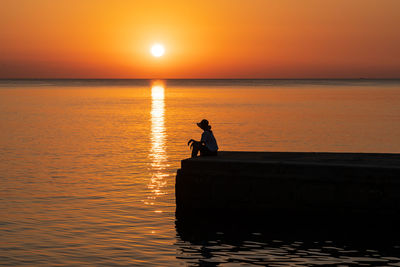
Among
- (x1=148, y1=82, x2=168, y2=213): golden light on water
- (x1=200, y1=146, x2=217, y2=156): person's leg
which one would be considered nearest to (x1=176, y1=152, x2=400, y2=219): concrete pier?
(x1=200, y1=146, x2=217, y2=156): person's leg

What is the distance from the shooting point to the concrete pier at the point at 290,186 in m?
17.5

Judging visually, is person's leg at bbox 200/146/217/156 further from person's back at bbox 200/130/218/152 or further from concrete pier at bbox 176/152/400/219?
concrete pier at bbox 176/152/400/219

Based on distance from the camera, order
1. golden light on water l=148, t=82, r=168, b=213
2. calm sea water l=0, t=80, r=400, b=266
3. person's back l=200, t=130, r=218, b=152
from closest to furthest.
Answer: calm sea water l=0, t=80, r=400, b=266 → person's back l=200, t=130, r=218, b=152 → golden light on water l=148, t=82, r=168, b=213

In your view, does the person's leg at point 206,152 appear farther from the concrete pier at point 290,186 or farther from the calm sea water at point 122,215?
the calm sea water at point 122,215

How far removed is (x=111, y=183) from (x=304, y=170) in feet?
29.3

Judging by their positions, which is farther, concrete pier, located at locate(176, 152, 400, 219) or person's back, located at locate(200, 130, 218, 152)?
person's back, located at locate(200, 130, 218, 152)

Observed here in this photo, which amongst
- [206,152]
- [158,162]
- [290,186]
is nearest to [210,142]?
[206,152]

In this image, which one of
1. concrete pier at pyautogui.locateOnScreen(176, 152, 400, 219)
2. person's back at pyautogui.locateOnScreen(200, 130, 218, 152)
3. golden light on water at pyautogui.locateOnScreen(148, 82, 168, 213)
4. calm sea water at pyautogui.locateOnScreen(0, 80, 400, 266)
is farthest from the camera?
golden light on water at pyautogui.locateOnScreen(148, 82, 168, 213)

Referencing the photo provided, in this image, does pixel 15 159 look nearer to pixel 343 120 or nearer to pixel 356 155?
pixel 356 155

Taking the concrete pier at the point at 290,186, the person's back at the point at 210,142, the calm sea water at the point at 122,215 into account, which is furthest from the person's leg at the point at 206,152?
the calm sea water at the point at 122,215

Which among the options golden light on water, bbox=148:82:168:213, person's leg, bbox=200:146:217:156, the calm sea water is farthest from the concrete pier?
golden light on water, bbox=148:82:168:213

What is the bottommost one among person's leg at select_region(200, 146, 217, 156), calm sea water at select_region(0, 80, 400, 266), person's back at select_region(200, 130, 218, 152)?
calm sea water at select_region(0, 80, 400, 266)

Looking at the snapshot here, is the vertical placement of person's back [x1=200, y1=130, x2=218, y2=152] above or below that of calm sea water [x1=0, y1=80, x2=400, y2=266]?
above

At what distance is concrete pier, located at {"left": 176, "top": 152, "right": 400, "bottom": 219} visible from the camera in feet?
57.4
